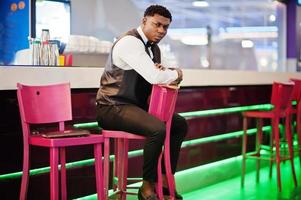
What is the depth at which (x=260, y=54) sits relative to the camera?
761cm

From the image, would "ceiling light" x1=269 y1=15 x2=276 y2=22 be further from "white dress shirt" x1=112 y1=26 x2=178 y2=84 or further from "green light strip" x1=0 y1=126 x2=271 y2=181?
"white dress shirt" x1=112 y1=26 x2=178 y2=84

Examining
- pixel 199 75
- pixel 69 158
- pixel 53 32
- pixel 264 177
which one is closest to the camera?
pixel 69 158

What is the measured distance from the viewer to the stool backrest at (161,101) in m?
2.87

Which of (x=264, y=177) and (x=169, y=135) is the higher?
(x=169, y=135)

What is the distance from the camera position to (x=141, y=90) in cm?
304

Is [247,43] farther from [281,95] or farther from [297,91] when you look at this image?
[281,95]

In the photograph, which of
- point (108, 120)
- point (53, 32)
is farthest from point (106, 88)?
point (53, 32)

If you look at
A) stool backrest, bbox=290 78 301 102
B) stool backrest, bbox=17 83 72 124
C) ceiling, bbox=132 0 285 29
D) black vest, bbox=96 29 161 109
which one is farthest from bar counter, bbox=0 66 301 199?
ceiling, bbox=132 0 285 29

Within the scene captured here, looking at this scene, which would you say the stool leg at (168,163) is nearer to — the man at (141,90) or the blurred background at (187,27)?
the man at (141,90)

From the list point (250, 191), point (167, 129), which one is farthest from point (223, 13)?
point (167, 129)

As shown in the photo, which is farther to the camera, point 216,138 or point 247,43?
point 247,43

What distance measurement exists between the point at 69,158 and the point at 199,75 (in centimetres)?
155

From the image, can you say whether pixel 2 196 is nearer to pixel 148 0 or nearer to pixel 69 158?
pixel 69 158

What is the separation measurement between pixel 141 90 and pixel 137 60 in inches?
10.9
